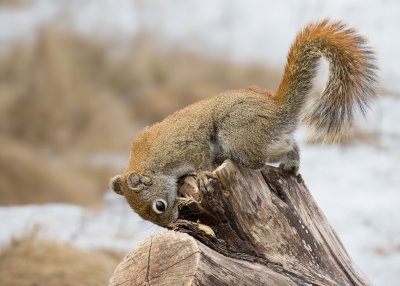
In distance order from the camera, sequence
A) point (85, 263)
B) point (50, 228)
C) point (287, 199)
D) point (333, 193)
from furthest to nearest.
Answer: point (333, 193) → point (50, 228) → point (85, 263) → point (287, 199)

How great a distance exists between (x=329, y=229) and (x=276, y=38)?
13.0 feet

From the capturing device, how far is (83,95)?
19.2 ft

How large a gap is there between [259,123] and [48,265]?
6.13ft

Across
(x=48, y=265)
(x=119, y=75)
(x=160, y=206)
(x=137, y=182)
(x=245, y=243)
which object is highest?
(x=119, y=75)

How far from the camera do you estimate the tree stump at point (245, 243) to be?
1.68 metres

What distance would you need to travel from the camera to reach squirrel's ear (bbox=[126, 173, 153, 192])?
7.45ft

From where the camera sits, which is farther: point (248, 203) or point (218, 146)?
point (218, 146)

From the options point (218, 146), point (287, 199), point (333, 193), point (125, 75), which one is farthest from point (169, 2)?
point (287, 199)

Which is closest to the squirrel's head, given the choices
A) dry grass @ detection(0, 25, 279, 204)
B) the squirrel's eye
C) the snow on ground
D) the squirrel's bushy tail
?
the squirrel's eye

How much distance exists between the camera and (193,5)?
19.9 feet

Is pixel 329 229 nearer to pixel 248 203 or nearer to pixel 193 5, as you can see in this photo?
pixel 248 203

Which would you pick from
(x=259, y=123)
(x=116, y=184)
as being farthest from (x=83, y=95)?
(x=259, y=123)

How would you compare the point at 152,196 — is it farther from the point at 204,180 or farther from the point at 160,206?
the point at 204,180

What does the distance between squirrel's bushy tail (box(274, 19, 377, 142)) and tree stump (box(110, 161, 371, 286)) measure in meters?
0.28
